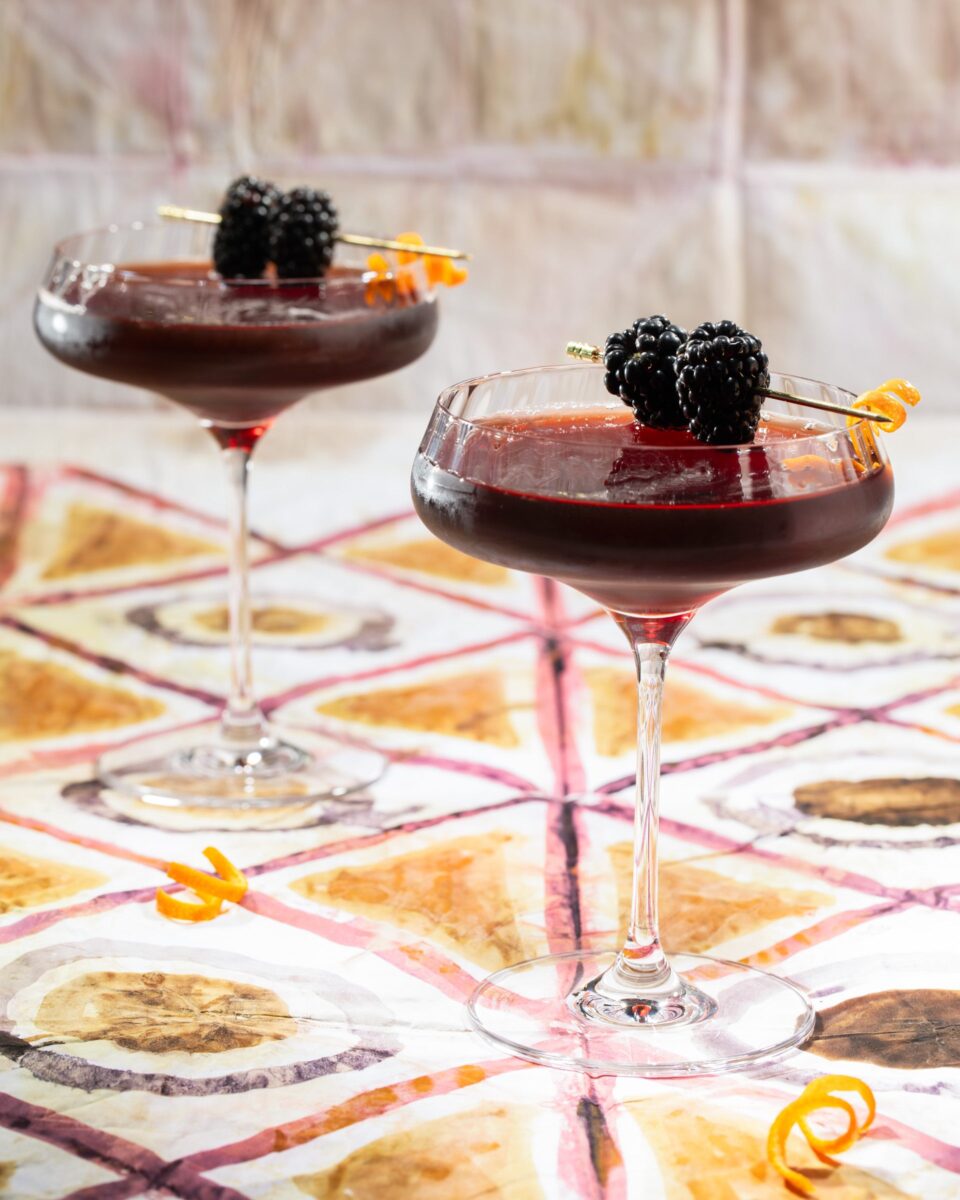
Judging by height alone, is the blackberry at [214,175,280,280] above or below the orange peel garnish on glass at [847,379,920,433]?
above

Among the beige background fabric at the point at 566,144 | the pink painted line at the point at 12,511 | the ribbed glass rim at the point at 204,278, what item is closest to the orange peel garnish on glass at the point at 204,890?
the ribbed glass rim at the point at 204,278

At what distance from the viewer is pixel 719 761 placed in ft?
6.42

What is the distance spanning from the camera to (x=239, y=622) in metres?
2.01

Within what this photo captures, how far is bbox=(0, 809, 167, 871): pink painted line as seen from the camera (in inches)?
68.3

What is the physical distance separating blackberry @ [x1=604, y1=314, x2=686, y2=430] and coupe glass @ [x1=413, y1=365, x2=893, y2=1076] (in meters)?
0.02

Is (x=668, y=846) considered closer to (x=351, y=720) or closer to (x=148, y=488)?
(x=351, y=720)

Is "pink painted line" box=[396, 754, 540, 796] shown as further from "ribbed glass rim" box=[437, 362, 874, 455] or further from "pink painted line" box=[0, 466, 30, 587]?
"pink painted line" box=[0, 466, 30, 587]

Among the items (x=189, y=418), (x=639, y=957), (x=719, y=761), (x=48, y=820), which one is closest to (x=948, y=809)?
(x=719, y=761)

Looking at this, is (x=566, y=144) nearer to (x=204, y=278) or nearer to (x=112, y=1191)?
(x=204, y=278)

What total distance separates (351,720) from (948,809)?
2.09 feet

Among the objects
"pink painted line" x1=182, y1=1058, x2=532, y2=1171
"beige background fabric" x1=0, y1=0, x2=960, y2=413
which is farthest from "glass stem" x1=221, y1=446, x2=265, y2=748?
"beige background fabric" x1=0, y1=0, x2=960, y2=413

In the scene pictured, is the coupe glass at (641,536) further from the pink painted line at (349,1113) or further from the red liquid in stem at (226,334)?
the red liquid in stem at (226,334)

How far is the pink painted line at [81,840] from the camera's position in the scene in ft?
5.69

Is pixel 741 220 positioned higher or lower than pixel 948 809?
higher
